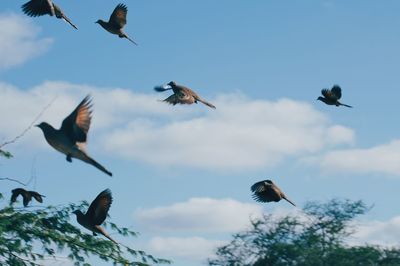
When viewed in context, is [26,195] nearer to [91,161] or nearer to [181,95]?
[181,95]

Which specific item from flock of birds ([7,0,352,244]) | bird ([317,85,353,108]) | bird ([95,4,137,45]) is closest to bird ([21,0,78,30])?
flock of birds ([7,0,352,244])

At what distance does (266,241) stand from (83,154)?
29.3 metres

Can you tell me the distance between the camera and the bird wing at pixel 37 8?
47.1ft

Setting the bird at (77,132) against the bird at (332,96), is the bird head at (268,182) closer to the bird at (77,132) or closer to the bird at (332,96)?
the bird at (332,96)

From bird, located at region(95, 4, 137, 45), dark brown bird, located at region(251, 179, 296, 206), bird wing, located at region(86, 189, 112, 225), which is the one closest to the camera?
bird wing, located at region(86, 189, 112, 225)

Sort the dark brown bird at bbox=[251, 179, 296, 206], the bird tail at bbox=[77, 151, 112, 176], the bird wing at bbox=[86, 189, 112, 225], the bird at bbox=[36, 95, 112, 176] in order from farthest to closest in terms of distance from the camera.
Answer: the dark brown bird at bbox=[251, 179, 296, 206] < the bird wing at bbox=[86, 189, 112, 225] < the bird at bbox=[36, 95, 112, 176] < the bird tail at bbox=[77, 151, 112, 176]

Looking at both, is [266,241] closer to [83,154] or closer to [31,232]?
[31,232]

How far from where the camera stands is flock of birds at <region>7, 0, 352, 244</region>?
28.7 ft

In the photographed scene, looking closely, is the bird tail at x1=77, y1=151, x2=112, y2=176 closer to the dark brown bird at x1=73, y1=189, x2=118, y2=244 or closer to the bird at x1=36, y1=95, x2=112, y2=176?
the bird at x1=36, y1=95, x2=112, y2=176

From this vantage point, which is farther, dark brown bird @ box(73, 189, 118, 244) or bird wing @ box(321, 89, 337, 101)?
bird wing @ box(321, 89, 337, 101)

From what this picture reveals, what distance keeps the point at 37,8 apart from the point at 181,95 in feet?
9.92

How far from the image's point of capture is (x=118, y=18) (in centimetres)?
1590

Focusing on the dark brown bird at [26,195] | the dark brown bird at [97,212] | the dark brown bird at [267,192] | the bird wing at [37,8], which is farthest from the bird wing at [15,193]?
the dark brown bird at [267,192]

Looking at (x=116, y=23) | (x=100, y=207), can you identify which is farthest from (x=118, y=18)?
(x=100, y=207)
